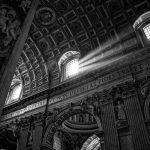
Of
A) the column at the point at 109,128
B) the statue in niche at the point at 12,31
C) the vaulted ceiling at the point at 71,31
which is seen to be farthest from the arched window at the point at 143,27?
the statue in niche at the point at 12,31

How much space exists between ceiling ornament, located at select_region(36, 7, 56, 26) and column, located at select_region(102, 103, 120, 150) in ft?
27.8

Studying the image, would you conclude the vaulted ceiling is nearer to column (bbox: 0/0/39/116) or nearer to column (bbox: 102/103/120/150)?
column (bbox: 102/103/120/150)

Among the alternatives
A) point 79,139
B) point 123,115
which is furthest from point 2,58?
point 79,139

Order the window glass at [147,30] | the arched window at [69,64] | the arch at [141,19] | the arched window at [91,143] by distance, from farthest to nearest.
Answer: the arched window at [91,143], the arched window at [69,64], the arch at [141,19], the window glass at [147,30]

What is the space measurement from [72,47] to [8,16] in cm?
1129

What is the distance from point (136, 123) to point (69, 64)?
28.1 ft

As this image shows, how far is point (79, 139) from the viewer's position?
1927 centimetres

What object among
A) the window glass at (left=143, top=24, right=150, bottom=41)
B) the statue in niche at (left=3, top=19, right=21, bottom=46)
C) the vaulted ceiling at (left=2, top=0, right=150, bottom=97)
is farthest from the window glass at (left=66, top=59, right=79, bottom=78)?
the statue in niche at (left=3, top=19, right=21, bottom=46)

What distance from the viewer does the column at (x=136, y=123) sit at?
30.9 ft

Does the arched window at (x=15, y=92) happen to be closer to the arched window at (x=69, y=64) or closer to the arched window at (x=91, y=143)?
the arched window at (x=69, y=64)

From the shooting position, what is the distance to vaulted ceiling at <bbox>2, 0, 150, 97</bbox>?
15367mm

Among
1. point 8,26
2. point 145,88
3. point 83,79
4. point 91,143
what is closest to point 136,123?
point 145,88

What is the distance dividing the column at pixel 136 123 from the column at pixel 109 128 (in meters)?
0.84

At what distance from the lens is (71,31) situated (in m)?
17.0
